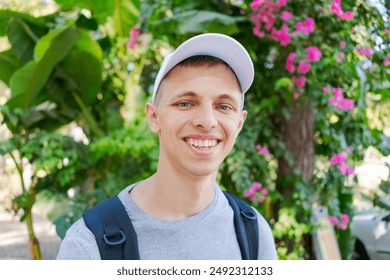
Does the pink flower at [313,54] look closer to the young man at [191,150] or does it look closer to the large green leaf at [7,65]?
the young man at [191,150]

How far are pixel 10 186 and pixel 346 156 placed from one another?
92.2 inches

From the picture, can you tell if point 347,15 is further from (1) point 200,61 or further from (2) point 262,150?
(1) point 200,61

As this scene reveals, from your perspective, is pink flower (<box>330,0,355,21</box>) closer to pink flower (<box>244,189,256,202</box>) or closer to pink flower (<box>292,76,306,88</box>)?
pink flower (<box>292,76,306,88</box>)

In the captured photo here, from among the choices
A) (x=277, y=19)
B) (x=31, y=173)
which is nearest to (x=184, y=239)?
(x=277, y=19)

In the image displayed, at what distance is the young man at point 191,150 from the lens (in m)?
0.94

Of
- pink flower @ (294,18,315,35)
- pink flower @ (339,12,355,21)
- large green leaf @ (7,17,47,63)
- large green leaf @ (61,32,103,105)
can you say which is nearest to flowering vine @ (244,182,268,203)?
pink flower @ (294,18,315,35)

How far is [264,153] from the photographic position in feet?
9.20

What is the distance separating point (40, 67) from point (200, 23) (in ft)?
2.97

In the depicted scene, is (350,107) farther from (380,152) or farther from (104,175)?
(104,175)

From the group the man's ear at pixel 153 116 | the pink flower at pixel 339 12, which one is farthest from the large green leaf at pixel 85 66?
the man's ear at pixel 153 116

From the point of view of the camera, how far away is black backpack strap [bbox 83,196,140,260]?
33.8 inches

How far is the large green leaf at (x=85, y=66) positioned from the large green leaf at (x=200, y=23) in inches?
16.1

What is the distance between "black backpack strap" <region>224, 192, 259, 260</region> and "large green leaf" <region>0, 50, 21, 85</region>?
253 centimetres

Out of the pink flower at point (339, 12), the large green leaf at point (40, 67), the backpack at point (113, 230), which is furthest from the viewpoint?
the large green leaf at point (40, 67)
